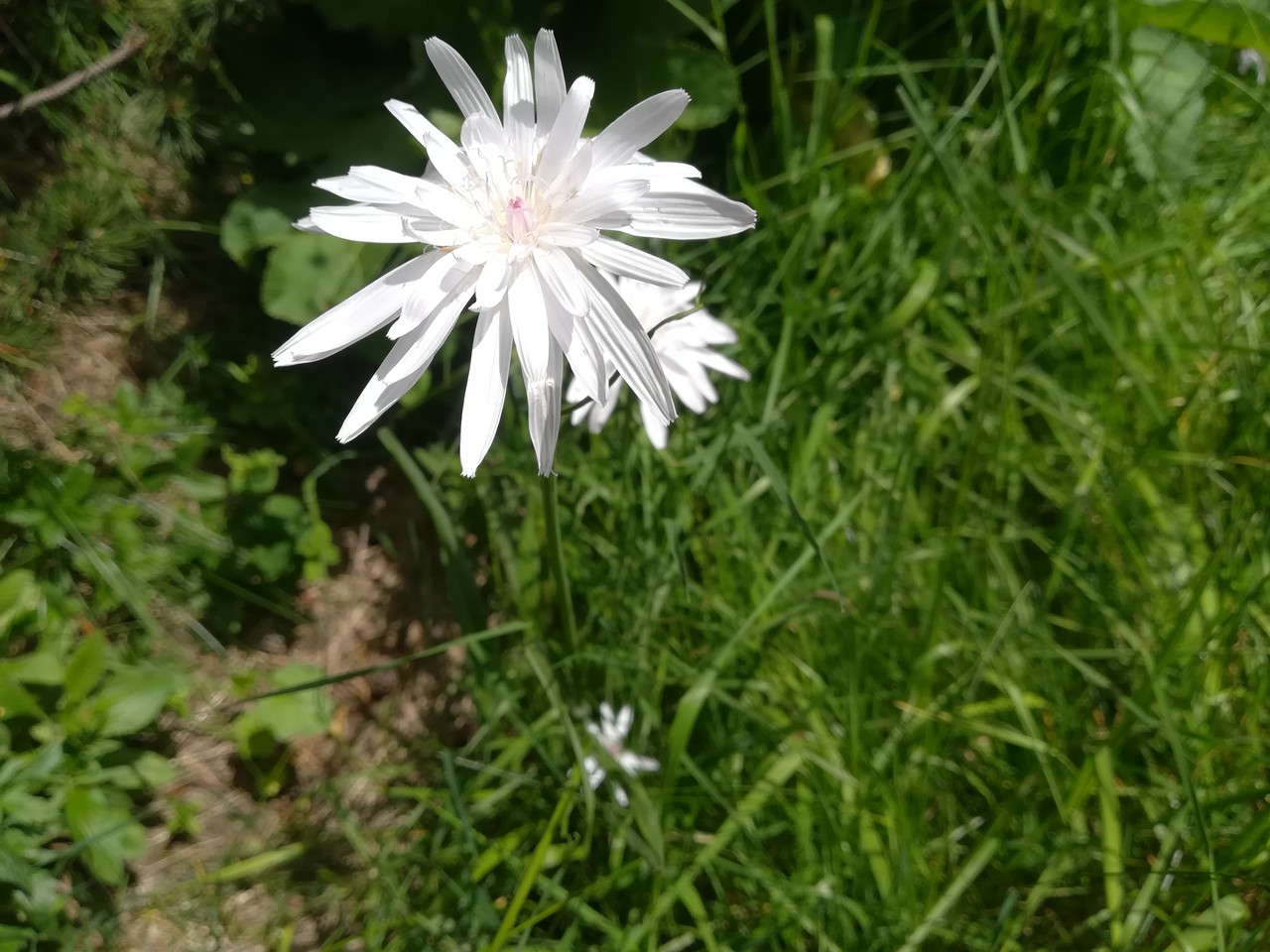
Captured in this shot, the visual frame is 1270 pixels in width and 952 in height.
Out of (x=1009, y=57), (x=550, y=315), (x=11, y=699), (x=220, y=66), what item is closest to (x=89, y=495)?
(x=11, y=699)

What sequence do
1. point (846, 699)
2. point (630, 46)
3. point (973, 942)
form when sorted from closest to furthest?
point (973, 942) < point (846, 699) < point (630, 46)

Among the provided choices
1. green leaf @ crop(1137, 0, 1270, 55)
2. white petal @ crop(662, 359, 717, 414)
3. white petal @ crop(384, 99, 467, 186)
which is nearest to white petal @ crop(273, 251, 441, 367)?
white petal @ crop(384, 99, 467, 186)

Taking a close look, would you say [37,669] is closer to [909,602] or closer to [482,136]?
[482,136]

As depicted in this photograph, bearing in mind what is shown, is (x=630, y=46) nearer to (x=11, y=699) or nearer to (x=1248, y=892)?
(x=11, y=699)

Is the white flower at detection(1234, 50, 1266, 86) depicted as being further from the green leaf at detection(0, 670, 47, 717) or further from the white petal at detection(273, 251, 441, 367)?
the green leaf at detection(0, 670, 47, 717)

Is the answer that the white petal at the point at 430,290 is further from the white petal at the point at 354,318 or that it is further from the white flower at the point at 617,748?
the white flower at the point at 617,748

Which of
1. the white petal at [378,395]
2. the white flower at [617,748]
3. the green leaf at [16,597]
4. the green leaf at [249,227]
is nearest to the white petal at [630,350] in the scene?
the white petal at [378,395]
